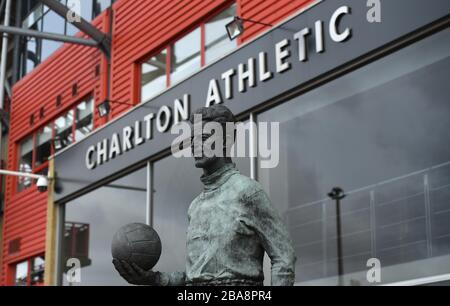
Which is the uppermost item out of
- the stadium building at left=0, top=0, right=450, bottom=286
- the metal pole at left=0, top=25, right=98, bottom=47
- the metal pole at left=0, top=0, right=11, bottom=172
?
the metal pole at left=0, top=0, right=11, bottom=172

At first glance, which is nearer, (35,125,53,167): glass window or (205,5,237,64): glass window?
(205,5,237,64): glass window

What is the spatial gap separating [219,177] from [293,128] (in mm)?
6221

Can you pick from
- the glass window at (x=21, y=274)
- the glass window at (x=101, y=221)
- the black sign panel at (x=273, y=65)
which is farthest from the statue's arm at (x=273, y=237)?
the glass window at (x=21, y=274)

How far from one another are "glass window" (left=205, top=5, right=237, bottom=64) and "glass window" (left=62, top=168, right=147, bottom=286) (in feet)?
7.07

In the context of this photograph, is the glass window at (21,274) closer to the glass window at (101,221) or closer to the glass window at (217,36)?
the glass window at (101,221)

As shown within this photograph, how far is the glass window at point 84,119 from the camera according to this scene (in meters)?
17.1

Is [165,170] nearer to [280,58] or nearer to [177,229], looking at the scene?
[177,229]

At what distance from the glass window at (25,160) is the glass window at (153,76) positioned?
5.47m

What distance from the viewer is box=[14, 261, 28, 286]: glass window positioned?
18.7 metres

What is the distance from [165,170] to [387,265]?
15.3ft

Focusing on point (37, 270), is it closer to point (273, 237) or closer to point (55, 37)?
point (55, 37)

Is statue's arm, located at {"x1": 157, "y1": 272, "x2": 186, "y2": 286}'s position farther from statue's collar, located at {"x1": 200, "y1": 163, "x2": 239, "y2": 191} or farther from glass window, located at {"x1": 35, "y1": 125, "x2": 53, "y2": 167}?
glass window, located at {"x1": 35, "y1": 125, "x2": 53, "y2": 167}

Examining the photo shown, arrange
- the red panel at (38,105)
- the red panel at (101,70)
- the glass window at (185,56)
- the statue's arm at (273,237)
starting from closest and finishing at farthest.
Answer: the statue's arm at (273,237) < the red panel at (101,70) < the glass window at (185,56) < the red panel at (38,105)

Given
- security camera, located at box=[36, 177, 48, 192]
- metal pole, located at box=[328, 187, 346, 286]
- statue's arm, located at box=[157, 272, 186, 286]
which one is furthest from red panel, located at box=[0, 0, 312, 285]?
statue's arm, located at box=[157, 272, 186, 286]
